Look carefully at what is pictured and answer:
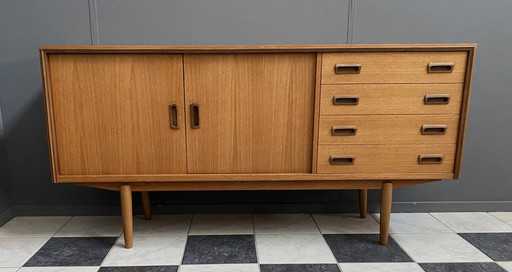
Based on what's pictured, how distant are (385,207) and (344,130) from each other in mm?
425

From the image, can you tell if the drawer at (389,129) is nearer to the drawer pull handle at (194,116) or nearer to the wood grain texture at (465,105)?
the wood grain texture at (465,105)

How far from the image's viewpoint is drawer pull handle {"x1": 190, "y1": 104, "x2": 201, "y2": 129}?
4.25 feet

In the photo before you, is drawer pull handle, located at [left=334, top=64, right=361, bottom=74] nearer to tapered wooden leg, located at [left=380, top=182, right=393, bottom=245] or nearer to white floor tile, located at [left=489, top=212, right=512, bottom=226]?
tapered wooden leg, located at [left=380, top=182, right=393, bottom=245]

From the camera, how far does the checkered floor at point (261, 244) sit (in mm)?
1291

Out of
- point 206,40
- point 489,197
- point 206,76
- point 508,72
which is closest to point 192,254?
point 206,76

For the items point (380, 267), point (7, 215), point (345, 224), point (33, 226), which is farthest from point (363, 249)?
point (7, 215)

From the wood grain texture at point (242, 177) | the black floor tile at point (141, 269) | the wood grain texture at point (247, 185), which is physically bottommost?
the black floor tile at point (141, 269)

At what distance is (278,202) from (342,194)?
39 cm

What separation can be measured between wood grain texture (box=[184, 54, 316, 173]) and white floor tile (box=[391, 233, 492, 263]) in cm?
63

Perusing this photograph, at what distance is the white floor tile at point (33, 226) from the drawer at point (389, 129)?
147cm

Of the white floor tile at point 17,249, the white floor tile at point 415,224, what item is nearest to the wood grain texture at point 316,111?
the white floor tile at point 415,224

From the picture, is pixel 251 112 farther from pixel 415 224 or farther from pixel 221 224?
pixel 415 224

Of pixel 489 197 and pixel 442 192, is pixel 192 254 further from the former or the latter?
pixel 489 197

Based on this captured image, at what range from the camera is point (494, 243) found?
149 centimetres
